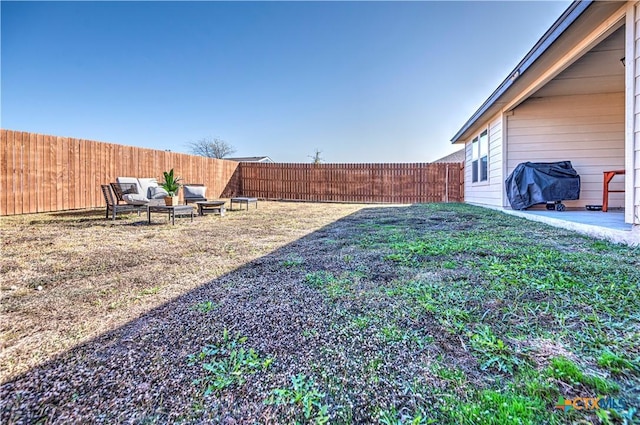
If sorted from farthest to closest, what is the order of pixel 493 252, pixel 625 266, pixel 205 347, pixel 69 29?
pixel 69 29 < pixel 493 252 < pixel 625 266 < pixel 205 347

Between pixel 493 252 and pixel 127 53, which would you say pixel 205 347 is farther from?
pixel 127 53

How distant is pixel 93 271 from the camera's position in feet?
8.23

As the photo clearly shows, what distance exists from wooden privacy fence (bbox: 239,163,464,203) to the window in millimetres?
2343

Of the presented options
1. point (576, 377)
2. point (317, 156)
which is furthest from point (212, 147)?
point (576, 377)

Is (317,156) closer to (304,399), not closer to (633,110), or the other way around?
(633,110)

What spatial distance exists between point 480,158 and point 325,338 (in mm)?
8585

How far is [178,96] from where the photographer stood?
1382 cm

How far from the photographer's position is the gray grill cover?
556cm

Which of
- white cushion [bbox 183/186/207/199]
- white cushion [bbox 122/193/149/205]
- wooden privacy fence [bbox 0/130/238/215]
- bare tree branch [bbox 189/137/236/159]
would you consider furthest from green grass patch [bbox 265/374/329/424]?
bare tree branch [bbox 189/137/236/159]

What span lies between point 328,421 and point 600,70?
21.8ft

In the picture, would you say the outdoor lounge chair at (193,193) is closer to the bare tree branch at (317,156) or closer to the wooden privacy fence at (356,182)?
the wooden privacy fence at (356,182)

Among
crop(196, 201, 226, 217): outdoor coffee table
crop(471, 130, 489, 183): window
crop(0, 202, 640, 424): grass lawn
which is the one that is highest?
crop(471, 130, 489, 183): window

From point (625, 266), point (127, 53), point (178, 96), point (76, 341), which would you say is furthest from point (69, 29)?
point (625, 266)

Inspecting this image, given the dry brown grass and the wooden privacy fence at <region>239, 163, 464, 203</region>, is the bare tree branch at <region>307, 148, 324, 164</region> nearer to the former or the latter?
the wooden privacy fence at <region>239, 163, 464, 203</region>
